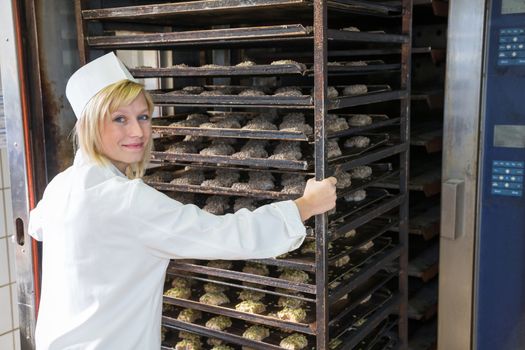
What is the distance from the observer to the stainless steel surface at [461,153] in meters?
2.54

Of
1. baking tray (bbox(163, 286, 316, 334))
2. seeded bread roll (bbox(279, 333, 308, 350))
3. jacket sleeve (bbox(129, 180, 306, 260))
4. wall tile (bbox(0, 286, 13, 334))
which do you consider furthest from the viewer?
wall tile (bbox(0, 286, 13, 334))

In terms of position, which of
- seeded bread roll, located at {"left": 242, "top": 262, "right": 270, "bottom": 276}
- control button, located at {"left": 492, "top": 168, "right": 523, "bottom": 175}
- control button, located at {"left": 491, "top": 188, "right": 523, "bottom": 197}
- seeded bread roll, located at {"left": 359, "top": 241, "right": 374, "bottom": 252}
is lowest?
seeded bread roll, located at {"left": 242, "top": 262, "right": 270, "bottom": 276}

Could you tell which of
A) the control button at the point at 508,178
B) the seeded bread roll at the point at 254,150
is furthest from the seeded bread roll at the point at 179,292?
the control button at the point at 508,178

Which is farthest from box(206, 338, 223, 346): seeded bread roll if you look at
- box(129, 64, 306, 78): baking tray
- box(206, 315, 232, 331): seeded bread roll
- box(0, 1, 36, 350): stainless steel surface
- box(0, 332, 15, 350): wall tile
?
box(0, 332, 15, 350): wall tile

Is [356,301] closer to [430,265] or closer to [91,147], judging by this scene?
[430,265]

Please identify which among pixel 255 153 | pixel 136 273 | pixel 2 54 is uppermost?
pixel 2 54

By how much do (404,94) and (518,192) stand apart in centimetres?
70

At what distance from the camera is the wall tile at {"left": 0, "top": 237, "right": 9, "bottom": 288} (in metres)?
3.12

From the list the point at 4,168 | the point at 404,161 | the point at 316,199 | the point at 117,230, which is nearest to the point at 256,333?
the point at 316,199

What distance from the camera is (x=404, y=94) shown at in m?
2.30

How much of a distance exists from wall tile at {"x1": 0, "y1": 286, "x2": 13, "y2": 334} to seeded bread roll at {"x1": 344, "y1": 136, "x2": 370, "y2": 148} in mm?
2081

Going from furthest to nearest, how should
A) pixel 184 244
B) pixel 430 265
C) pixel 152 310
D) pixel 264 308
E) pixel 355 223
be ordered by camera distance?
pixel 430 265 < pixel 264 308 < pixel 355 223 < pixel 152 310 < pixel 184 244

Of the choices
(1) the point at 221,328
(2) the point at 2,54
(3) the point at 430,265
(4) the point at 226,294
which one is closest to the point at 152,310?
(1) the point at 221,328

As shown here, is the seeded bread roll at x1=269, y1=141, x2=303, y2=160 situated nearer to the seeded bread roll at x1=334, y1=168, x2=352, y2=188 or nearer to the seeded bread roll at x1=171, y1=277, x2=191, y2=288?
the seeded bread roll at x1=334, y1=168, x2=352, y2=188
